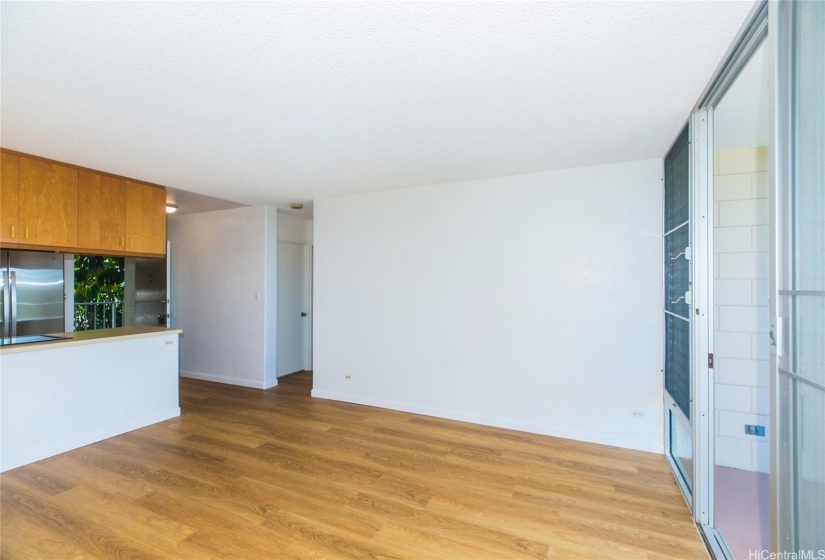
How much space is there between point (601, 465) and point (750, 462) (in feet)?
3.71

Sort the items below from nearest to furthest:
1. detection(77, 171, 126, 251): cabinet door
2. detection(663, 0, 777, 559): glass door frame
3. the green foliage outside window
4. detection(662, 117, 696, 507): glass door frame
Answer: detection(663, 0, 777, 559): glass door frame < detection(662, 117, 696, 507): glass door frame < detection(77, 171, 126, 251): cabinet door < the green foliage outside window

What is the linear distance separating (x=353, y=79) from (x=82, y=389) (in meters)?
3.62

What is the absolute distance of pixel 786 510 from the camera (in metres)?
1.26

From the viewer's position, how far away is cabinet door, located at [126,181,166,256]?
3843 mm

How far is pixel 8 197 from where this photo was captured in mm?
2928

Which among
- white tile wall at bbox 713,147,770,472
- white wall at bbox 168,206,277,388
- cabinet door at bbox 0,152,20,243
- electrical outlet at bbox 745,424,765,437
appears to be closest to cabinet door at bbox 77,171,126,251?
cabinet door at bbox 0,152,20,243

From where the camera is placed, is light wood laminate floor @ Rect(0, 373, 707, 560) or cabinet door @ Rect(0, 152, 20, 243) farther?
cabinet door @ Rect(0, 152, 20, 243)

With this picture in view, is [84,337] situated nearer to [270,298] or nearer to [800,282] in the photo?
[270,298]

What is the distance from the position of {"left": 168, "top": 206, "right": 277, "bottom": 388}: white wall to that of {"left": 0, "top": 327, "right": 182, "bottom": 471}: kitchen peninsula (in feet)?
3.94

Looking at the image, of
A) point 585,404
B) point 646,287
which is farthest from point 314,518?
point 646,287

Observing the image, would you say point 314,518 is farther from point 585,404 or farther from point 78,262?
point 78,262

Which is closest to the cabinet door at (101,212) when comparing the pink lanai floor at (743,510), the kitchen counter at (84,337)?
the kitchen counter at (84,337)

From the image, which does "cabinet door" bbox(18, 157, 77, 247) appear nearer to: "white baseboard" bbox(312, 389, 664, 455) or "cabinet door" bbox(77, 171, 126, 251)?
"cabinet door" bbox(77, 171, 126, 251)

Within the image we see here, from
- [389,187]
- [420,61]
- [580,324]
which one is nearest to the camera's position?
[420,61]
